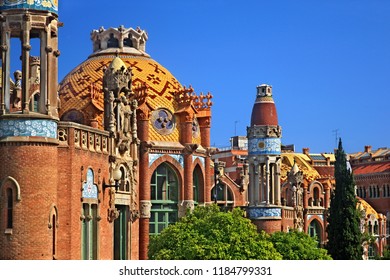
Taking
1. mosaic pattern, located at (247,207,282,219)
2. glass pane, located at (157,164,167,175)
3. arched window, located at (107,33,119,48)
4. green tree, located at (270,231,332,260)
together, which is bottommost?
Answer: green tree, located at (270,231,332,260)

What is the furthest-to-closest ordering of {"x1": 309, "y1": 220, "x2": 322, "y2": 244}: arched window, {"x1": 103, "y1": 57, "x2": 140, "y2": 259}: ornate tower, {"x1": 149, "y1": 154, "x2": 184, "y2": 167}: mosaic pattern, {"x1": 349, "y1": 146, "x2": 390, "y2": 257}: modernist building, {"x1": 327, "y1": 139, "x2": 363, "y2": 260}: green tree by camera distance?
{"x1": 349, "y1": 146, "x2": 390, "y2": 257}: modernist building → {"x1": 309, "y1": 220, "x2": 322, "y2": 244}: arched window → {"x1": 327, "y1": 139, "x2": 363, "y2": 260}: green tree → {"x1": 149, "y1": 154, "x2": 184, "y2": 167}: mosaic pattern → {"x1": 103, "y1": 57, "x2": 140, "y2": 259}: ornate tower

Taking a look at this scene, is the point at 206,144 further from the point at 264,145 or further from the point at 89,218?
the point at 89,218

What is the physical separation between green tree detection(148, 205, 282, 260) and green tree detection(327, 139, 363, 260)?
21.5 m

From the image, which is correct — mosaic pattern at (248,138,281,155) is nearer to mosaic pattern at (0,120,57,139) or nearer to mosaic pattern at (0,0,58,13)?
mosaic pattern at (0,0,58,13)

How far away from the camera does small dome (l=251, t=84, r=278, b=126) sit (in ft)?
174

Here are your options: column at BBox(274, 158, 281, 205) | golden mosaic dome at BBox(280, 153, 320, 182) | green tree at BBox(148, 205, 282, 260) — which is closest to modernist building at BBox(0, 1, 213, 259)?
green tree at BBox(148, 205, 282, 260)

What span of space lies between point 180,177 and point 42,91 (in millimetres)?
20634

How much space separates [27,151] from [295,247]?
69.7ft

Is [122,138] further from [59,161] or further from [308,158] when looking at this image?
[308,158]

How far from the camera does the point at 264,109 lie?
2105 inches

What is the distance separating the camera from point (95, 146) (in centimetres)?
3228

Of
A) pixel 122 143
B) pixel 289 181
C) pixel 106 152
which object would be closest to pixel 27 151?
pixel 106 152

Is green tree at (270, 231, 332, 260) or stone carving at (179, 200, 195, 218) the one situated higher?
stone carving at (179, 200, 195, 218)
